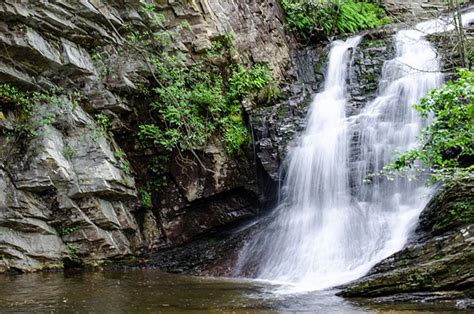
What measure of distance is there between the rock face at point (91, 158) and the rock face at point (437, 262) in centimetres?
513

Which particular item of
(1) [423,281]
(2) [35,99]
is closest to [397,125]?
(1) [423,281]

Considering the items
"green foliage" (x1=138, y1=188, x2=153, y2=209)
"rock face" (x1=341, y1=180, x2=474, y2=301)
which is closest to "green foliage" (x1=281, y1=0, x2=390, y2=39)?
"green foliage" (x1=138, y1=188, x2=153, y2=209)

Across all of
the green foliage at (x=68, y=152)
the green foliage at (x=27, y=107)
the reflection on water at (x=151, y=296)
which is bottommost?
the reflection on water at (x=151, y=296)

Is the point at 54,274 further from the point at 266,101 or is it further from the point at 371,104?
the point at 371,104

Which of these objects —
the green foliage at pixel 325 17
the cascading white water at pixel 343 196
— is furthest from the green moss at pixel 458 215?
the green foliage at pixel 325 17

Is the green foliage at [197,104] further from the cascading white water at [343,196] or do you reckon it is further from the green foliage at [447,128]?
the green foliage at [447,128]

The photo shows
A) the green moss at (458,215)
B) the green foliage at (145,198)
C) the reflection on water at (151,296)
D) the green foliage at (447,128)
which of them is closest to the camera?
the reflection on water at (151,296)

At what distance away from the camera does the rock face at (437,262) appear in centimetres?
645

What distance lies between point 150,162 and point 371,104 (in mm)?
6209

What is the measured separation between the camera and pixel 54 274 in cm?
959

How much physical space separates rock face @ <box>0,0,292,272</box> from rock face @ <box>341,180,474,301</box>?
5.13m

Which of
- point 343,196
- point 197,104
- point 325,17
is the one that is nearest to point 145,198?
point 197,104

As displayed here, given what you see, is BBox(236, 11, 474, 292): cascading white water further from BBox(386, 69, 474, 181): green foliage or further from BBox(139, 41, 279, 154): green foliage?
BBox(386, 69, 474, 181): green foliage

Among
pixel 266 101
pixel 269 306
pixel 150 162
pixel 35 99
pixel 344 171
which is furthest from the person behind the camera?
pixel 266 101
